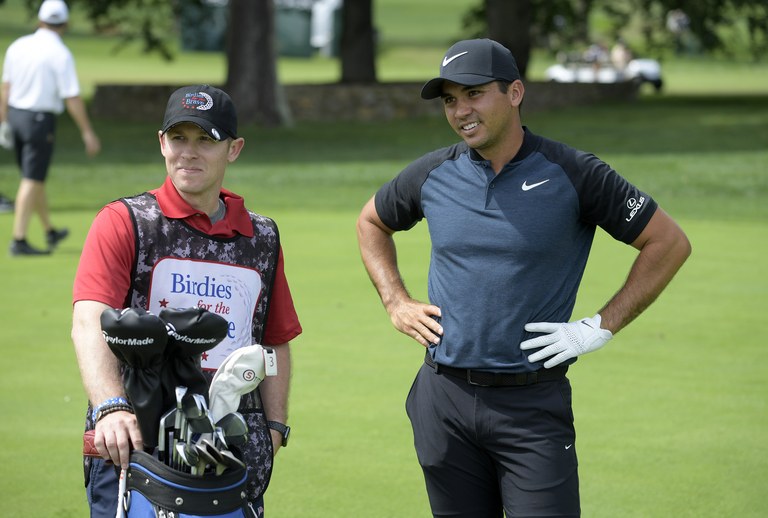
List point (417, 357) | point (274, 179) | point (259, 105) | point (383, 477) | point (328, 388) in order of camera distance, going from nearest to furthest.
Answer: point (383, 477)
point (328, 388)
point (417, 357)
point (274, 179)
point (259, 105)

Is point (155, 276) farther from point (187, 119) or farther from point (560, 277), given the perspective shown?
point (560, 277)

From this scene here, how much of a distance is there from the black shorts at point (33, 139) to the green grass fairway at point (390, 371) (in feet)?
2.80

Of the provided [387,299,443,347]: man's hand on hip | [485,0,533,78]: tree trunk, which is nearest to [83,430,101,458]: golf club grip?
[387,299,443,347]: man's hand on hip

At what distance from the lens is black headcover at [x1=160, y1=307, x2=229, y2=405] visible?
10.8 feet

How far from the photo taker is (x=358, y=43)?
122 ft

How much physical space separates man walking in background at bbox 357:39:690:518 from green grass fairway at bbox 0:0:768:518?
165cm

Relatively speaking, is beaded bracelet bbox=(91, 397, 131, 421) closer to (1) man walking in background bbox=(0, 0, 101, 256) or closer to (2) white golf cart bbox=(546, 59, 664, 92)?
(1) man walking in background bbox=(0, 0, 101, 256)

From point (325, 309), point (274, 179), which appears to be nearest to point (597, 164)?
point (325, 309)

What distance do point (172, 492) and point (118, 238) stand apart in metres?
0.79

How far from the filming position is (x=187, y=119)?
12.5ft

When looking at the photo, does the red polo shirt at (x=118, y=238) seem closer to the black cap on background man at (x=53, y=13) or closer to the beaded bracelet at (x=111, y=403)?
the beaded bracelet at (x=111, y=403)

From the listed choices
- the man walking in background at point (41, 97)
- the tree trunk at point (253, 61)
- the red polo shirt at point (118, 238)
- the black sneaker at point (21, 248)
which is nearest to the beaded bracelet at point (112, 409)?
Result: the red polo shirt at point (118, 238)

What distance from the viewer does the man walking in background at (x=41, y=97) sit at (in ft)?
42.1

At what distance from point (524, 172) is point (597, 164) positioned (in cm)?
24
